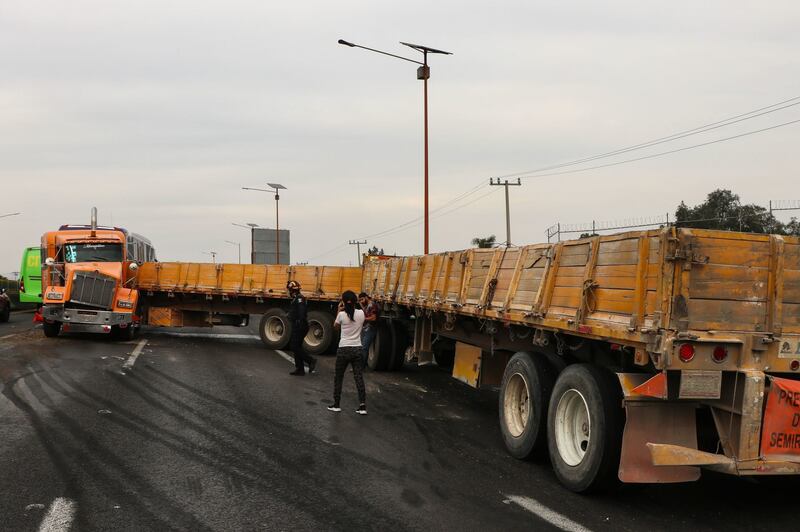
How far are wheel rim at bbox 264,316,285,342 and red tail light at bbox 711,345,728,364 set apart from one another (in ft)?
46.6

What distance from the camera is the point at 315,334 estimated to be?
1767cm

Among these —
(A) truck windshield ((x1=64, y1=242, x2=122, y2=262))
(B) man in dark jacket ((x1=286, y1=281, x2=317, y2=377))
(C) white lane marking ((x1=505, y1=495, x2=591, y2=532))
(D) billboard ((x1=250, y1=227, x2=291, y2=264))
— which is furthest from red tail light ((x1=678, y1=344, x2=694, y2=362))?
(D) billboard ((x1=250, y1=227, x2=291, y2=264))

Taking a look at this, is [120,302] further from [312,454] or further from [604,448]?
[604,448]

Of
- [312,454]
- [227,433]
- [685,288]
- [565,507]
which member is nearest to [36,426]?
[227,433]

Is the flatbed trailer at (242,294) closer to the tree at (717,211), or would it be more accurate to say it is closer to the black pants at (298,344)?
the black pants at (298,344)

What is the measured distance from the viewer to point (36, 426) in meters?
7.94

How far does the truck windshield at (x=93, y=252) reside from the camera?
19.4 m

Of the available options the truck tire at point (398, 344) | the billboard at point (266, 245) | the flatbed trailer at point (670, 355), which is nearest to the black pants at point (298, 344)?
the truck tire at point (398, 344)

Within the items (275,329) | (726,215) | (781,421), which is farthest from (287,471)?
(726,215)

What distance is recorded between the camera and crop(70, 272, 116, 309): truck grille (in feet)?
60.5

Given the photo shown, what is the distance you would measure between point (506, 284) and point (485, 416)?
2686 mm

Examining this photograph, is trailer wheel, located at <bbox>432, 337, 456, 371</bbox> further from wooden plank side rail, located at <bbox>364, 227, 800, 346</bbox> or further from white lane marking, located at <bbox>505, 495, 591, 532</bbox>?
white lane marking, located at <bbox>505, 495, 591, 532</bbox>

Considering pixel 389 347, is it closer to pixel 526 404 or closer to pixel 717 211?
pixel 526 404

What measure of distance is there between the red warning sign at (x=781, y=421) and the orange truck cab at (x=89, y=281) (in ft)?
55.2
